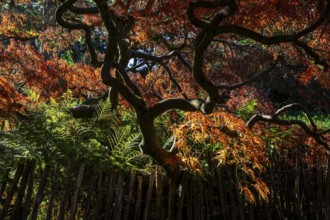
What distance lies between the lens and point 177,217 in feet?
11.8

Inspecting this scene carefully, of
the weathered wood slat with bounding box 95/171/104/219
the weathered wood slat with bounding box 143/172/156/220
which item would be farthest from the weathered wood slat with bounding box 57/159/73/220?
the weathered wood slat with bounding box 143/172/156/220

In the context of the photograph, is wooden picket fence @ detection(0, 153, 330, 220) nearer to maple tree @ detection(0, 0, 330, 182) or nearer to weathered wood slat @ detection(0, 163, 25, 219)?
weathered wood slat @ detection(0, 163, 25, 219)

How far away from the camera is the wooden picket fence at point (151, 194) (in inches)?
125

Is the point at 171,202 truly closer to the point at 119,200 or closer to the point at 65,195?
the point at 119,200

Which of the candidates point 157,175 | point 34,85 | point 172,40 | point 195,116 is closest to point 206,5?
point 195,116

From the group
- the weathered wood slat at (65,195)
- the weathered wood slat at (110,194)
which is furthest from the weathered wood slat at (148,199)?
the weathered wood slat at (65,195)

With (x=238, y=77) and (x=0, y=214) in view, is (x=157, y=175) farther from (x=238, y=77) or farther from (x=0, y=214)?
(x=238, y=77)

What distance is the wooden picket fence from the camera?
3.17m

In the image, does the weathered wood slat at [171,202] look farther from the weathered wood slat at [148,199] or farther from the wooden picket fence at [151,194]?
the weathered wood slat at [148,199]

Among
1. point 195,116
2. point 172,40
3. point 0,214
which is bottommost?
point 0,214

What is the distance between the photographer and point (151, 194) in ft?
11.5

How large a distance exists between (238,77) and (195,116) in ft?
13.0

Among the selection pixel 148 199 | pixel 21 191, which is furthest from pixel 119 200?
pixel 21 191

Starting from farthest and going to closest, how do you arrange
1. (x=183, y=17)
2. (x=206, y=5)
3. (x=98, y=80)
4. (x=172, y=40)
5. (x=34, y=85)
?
(x=172, y=40)
(x=98, y=80)
(x=34, y=85)
(x=183, y=17)
(x=206, y=5)
